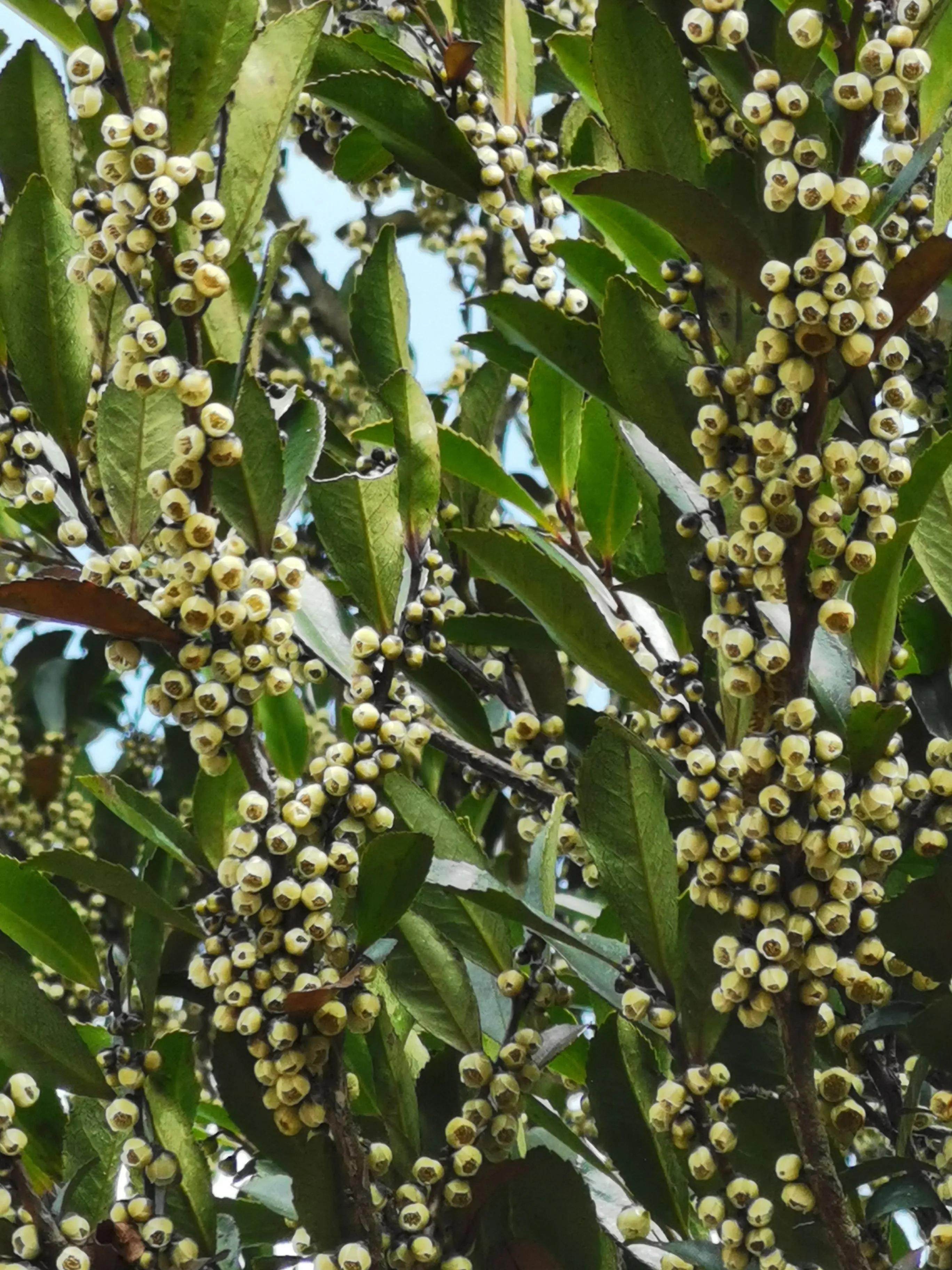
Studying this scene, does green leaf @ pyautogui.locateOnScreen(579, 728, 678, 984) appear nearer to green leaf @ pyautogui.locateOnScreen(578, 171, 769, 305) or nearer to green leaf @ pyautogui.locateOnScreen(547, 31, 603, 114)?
green leaf @ pyautogui.locateOnScreen(578, 171, 769, 305)

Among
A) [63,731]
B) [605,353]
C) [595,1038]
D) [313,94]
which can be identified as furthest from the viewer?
[63,731]

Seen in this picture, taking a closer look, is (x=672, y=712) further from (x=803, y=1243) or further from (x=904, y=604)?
(x=803, y=1243)

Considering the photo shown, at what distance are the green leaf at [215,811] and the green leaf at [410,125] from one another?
69cm

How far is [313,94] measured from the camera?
1636 millimetres

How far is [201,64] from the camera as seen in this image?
1259mm

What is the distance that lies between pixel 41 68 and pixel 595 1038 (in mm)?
1017

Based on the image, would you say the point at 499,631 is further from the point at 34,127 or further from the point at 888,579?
the point at 34,127

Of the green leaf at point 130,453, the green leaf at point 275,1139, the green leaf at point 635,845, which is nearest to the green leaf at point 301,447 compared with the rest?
the green leaf at point 130,453

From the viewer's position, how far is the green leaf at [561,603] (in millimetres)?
1321

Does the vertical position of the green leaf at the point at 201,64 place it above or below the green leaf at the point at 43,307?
above

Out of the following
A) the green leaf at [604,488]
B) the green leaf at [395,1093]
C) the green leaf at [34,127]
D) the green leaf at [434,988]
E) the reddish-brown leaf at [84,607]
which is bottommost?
the green leaf at [395,1093]

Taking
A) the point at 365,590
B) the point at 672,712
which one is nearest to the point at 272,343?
the point at 365,590

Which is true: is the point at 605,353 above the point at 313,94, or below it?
below

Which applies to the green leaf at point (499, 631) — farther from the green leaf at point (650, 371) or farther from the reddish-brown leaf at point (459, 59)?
the reddish-brown leaf at point (459, 59)
